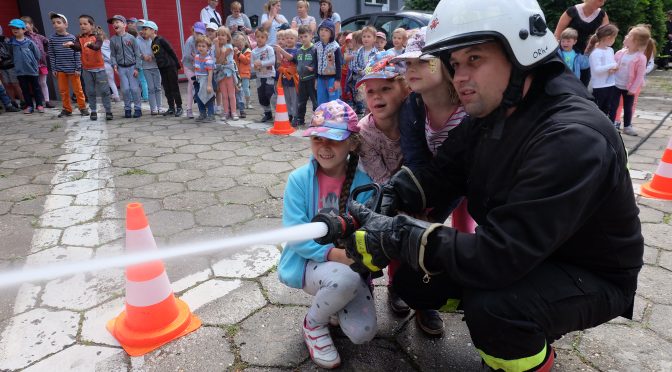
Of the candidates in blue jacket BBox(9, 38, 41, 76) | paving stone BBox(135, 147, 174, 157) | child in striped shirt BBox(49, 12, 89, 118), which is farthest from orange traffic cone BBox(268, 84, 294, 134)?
blue jacket BBox(9, 38, 41, 76)

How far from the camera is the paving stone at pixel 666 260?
2976mm

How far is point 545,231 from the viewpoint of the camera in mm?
1428

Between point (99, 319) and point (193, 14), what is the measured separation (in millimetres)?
12907

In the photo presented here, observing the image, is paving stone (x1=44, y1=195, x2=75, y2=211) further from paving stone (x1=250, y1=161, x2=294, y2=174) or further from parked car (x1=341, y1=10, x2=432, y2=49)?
parked car (x1=341, y1=10, x2=432, y2=49)

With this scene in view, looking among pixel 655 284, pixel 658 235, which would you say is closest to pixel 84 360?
pixel 655 284

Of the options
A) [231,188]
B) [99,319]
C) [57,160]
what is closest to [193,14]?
[57,160]

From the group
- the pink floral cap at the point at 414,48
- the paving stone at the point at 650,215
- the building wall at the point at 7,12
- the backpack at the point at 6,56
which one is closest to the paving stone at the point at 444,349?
Answer: the pink floral cap at the point at 414,48

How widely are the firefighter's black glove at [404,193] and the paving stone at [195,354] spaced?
109 centimetres

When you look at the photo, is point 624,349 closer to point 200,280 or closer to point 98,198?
point 200,280

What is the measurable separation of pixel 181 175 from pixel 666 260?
4.40 m

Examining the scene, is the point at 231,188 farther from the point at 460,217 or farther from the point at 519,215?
the point at 519,215

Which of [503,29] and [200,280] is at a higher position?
[503,29]

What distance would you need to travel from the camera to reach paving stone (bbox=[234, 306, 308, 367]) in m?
2.18

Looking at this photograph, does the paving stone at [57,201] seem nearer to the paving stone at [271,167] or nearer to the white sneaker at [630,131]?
the paving stone at [271,167]
